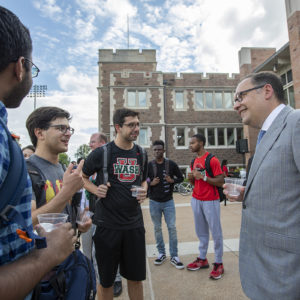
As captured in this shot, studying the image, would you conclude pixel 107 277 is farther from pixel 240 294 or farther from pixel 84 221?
pixel 240 294

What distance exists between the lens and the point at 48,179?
188 centimetres

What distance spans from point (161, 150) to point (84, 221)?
2920mm

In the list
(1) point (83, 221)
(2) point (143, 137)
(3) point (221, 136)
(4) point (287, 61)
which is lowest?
(1) point (83, 221)

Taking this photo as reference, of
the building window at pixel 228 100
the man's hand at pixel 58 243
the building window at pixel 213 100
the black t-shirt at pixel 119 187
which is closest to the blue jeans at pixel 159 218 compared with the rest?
the black t-shirt at pixel 119 187

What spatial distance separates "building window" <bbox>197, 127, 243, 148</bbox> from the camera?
65.1 feet

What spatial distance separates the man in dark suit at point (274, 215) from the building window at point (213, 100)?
63.0 feet

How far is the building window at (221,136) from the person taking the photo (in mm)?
19844

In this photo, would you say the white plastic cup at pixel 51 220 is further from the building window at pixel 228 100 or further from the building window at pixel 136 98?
the building window at pixel 228 100

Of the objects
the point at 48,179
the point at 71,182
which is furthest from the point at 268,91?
the point at 48,179

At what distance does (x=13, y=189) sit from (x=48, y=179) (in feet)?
3.94

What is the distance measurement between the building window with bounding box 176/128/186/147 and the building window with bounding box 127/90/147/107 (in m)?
3.88

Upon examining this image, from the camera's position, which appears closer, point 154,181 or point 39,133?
point 39,133

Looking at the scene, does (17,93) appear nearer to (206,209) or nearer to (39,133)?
(39,133)

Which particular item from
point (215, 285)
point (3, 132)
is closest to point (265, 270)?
point (3, 132)
